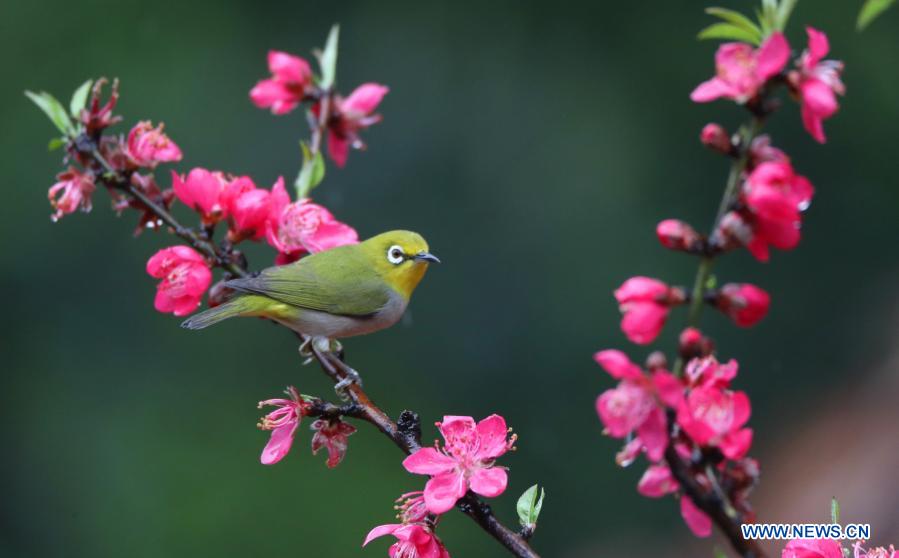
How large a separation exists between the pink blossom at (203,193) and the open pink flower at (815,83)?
866mm

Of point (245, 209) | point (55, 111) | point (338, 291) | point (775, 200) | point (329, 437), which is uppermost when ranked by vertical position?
point (775, 200)

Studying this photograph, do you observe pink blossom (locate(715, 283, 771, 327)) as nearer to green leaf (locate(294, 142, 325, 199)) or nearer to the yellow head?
green leaf (locate(294, 142, 325, 199))

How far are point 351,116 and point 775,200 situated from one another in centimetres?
104

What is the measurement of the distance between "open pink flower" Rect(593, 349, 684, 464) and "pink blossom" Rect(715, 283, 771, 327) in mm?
92

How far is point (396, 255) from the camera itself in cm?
215

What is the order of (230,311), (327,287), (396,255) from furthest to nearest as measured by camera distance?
(396,255)
(327,287)
(230,311)

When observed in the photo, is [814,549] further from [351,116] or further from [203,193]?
[351,116]

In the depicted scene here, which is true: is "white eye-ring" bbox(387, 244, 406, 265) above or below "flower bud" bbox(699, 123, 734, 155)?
below

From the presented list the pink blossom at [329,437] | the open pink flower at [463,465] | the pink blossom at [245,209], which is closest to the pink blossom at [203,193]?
the pink blossom at [245,209]

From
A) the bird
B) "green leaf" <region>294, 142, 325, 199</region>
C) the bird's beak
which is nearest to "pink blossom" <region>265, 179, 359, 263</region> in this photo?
"green leaf" <region>294, 142, 325, 199</region>

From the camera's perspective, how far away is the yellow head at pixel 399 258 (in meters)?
2.15

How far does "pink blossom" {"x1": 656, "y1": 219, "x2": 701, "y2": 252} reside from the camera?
79 cm

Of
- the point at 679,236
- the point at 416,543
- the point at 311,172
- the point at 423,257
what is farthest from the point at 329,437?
the point at 423,257

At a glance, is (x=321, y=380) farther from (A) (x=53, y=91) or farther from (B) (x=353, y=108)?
(B) (x=353, y=108)
